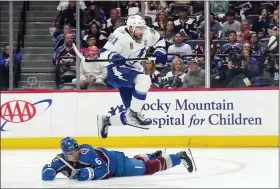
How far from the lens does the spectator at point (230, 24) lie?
406 inches

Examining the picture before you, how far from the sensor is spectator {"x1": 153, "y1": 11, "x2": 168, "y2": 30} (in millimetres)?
10445

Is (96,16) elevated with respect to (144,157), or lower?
elevated

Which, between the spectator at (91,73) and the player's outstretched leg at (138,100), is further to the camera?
the spectator at (91,73)

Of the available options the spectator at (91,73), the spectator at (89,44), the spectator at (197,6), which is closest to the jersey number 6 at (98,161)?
the spectator at (91,73)

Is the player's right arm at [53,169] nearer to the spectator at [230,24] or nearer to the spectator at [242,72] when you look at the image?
the spectator at [242,72]

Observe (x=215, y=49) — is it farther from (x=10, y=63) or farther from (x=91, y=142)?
(x=10, y=63)

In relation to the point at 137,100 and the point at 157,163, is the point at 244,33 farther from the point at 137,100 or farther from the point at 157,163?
the point at 157,163

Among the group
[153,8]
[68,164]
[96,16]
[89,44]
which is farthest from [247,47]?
[68,164]

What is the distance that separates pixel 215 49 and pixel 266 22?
996 mm

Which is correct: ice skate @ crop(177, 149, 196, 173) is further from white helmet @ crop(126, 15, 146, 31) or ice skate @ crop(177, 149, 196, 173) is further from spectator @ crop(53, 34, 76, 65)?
spectator @ crop(53, 34, 76, 65)

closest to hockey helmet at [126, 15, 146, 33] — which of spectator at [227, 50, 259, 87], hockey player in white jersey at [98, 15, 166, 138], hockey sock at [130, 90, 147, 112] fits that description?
hockey player in white jersey at [98, 15, 166, 138]

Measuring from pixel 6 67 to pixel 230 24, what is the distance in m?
3.13

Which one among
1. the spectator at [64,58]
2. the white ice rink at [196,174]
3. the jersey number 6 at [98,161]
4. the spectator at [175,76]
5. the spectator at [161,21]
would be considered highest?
the spectator at [161,21]

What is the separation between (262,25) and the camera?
10438 mm
